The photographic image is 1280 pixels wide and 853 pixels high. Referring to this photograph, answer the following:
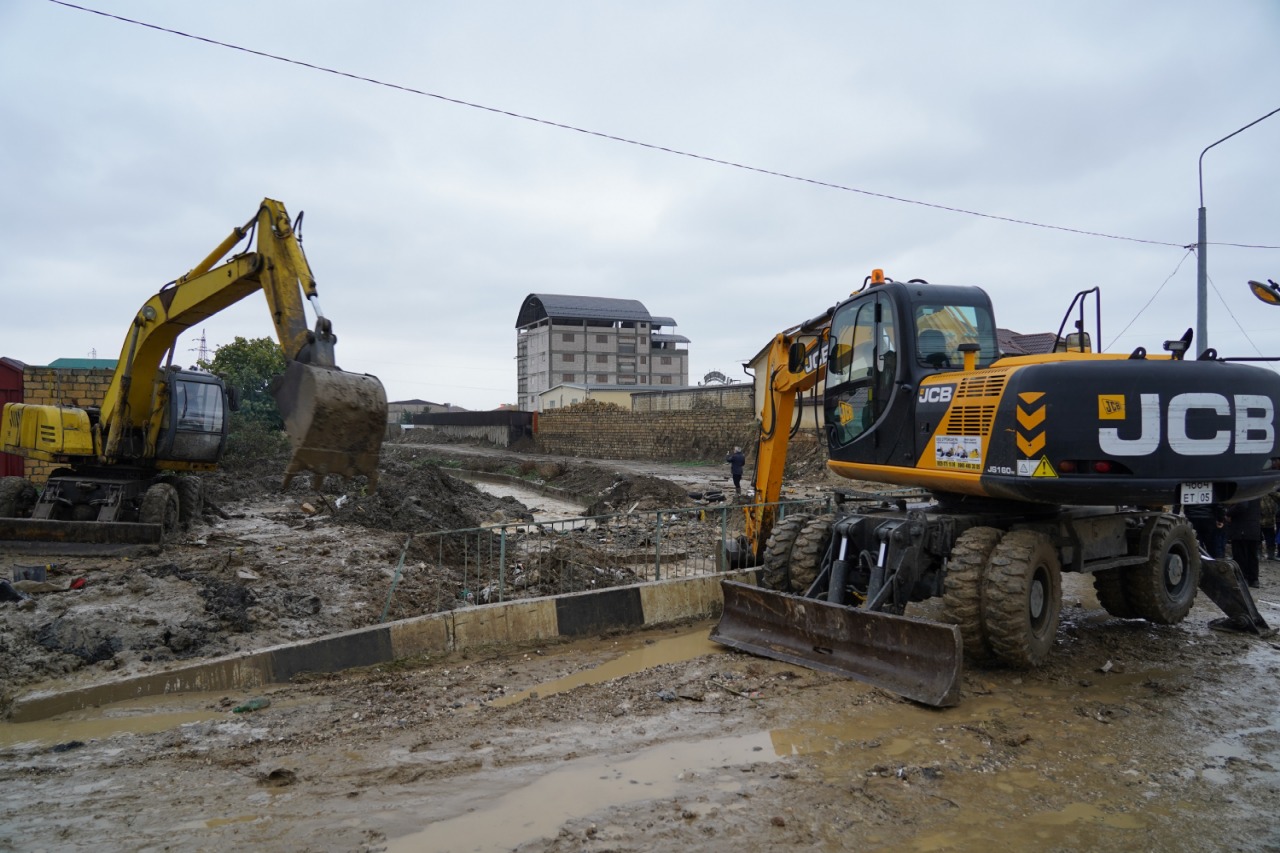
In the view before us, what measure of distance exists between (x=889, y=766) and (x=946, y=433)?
113 inches

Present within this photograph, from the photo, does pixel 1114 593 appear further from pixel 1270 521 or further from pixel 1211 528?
pixel 1270 521

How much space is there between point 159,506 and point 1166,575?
40.3 ft

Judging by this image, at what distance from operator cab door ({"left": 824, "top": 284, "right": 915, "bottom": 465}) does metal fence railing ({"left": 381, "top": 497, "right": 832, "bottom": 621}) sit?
1.65 meters

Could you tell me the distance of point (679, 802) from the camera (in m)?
4.23

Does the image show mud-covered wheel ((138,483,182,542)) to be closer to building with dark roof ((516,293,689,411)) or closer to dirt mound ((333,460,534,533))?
dirt mound ((333,460,534,533))

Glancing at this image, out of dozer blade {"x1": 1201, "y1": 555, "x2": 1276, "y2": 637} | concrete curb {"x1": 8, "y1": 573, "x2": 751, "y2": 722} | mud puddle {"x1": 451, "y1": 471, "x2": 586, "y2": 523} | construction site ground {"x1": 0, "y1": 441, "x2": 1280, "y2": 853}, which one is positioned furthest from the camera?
mud puddle {"x1": 451, "y1": 471, "x2": 586, "y2": 523}

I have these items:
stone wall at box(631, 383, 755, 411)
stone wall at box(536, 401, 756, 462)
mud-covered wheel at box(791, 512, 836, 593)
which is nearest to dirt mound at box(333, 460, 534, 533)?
mud-covered wheel at box(791, 512, 836, 593)

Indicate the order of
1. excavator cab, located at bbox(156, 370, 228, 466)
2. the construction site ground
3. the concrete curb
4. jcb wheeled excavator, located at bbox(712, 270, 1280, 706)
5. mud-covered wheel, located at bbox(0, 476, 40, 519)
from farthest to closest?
mud-covered wheel, located at bbox(0, 476, 40, 519), excavator cab, located at bbox(156, 370, 228, 466), jcb wheeled excavator, located at bbox(712, 270, 1280, 706), the concrete curb, the construction site ground

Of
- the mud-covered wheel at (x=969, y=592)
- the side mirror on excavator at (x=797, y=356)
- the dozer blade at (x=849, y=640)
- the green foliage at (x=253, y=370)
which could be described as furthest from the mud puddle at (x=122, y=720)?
the green foliage at (x=253, y=370)

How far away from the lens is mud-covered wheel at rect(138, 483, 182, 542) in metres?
11.7

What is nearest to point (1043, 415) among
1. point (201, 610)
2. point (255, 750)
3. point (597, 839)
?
point (597, 839)

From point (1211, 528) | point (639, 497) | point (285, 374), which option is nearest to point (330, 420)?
point (285, 374)

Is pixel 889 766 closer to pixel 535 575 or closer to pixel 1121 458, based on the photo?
pixel 1121 458

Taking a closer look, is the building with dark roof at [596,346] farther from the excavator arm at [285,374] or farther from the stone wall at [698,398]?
the excavator arm at [285,374]
